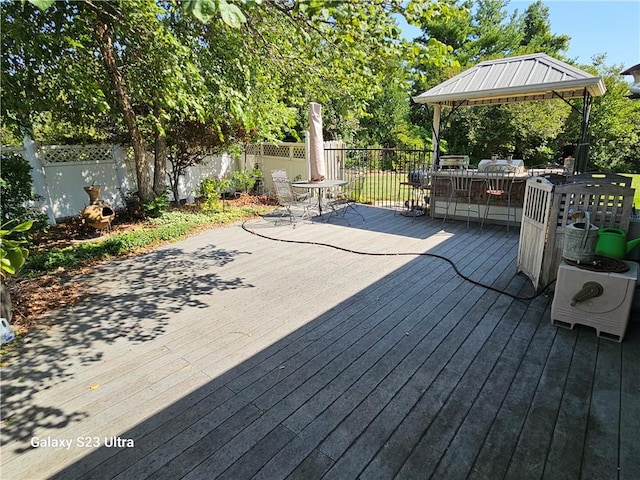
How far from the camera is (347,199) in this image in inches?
340

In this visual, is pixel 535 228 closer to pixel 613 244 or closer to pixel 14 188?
pixel 613 244

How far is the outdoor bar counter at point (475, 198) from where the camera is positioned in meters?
6.02

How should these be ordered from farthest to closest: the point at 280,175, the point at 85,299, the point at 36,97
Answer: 1. the point at 280,175
2. the point at 36,97
3. the point at 85,299

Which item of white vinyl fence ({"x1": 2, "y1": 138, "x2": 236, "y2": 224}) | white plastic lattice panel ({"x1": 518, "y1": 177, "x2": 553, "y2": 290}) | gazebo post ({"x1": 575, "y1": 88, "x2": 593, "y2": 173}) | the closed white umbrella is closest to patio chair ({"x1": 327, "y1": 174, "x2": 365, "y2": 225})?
the closed white umbrella

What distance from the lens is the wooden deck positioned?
169 cm

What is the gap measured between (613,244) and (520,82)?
3.96 meters

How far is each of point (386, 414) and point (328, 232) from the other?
163 inches

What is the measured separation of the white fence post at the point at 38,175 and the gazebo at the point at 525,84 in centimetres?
675

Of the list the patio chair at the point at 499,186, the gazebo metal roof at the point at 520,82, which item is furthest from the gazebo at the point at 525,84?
the patio chair at the point at 499,186

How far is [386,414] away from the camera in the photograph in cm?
196

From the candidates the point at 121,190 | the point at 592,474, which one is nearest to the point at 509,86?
the point at 592,474

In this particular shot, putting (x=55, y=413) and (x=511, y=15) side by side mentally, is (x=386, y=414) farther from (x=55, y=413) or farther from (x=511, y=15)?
(x=511, y=15)

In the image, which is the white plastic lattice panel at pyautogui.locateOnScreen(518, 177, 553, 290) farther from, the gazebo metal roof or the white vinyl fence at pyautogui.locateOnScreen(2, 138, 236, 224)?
the white vinyl fence at pyautogui.locateOnScreen(2, 138, 236, 224)

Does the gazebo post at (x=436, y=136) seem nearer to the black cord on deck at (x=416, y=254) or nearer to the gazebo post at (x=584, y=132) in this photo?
the gazebo post at (x=584, y=132)
